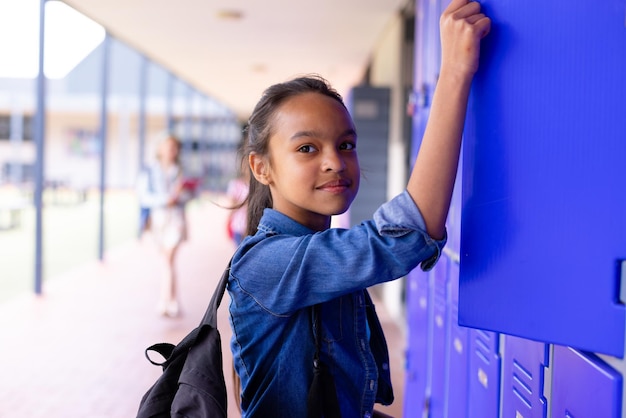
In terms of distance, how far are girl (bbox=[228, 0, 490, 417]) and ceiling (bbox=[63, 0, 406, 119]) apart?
5035 millimetres

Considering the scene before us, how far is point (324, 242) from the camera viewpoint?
885 millimetres

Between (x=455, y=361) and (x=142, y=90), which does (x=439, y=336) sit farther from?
(x=142, y=90)

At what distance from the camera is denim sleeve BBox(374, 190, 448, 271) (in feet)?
2.65

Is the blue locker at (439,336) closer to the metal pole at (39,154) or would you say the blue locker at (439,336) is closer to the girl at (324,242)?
the girl at (324,242)

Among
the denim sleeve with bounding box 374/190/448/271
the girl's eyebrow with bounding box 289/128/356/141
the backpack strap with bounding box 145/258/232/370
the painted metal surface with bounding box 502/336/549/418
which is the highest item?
the girl's eyebrow with bounding box 289/128/356/141

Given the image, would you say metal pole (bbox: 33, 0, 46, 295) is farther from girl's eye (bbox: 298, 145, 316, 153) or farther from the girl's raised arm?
the girl's raised arm

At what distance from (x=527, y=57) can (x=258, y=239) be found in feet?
1.50

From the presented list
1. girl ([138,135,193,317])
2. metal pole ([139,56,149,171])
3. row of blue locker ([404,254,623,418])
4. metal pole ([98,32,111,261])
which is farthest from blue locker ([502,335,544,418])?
metal pole ([139,56,149,171])

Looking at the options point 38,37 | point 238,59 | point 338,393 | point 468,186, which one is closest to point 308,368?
point 338,393

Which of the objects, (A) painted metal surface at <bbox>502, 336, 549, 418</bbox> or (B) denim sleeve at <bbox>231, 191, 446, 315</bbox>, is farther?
(A) painted metal surface at <bbox>502, 336, 549, 418</bbox>

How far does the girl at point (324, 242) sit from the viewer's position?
0.82m

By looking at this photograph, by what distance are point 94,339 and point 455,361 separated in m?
3.41

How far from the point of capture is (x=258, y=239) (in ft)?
3.27

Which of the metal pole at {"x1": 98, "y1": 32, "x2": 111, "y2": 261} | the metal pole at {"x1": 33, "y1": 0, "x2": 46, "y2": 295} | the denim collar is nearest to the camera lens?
the denim collar
